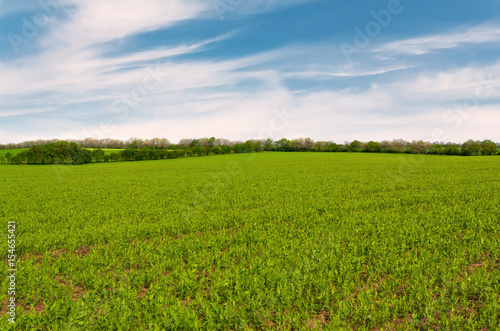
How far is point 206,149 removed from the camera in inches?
4550

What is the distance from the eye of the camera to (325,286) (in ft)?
24.1

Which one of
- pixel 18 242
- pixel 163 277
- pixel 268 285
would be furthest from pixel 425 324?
pixel 18 242

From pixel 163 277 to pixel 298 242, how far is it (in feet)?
18.0

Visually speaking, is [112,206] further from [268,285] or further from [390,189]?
[390,189]

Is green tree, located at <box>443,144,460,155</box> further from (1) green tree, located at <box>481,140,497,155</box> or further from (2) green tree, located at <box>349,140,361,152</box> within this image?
(2) green tree, located at <box>349,140,361,152</box>

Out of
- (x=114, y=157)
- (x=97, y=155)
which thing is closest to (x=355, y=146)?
(x=114, y=157)

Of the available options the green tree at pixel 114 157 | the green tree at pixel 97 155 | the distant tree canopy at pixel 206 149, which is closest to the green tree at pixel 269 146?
the distant tree canopy at pixel 206 149

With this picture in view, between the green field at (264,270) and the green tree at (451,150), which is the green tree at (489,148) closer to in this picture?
the green tree at (451,150)

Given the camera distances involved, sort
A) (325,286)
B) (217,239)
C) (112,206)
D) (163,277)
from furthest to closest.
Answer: (112,206) < (217,239) < (163,277) < (325,286)

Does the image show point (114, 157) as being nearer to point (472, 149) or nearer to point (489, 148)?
point (472, 149)

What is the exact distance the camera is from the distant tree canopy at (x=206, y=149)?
7881 centimetres

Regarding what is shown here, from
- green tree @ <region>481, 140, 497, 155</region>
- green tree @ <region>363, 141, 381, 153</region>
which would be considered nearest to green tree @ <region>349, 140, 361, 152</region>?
green tree @ <region>363, 141, 381, 153</region>

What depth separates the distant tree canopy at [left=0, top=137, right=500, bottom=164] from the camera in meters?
78.8

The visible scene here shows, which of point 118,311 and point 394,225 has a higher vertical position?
point 394,225
